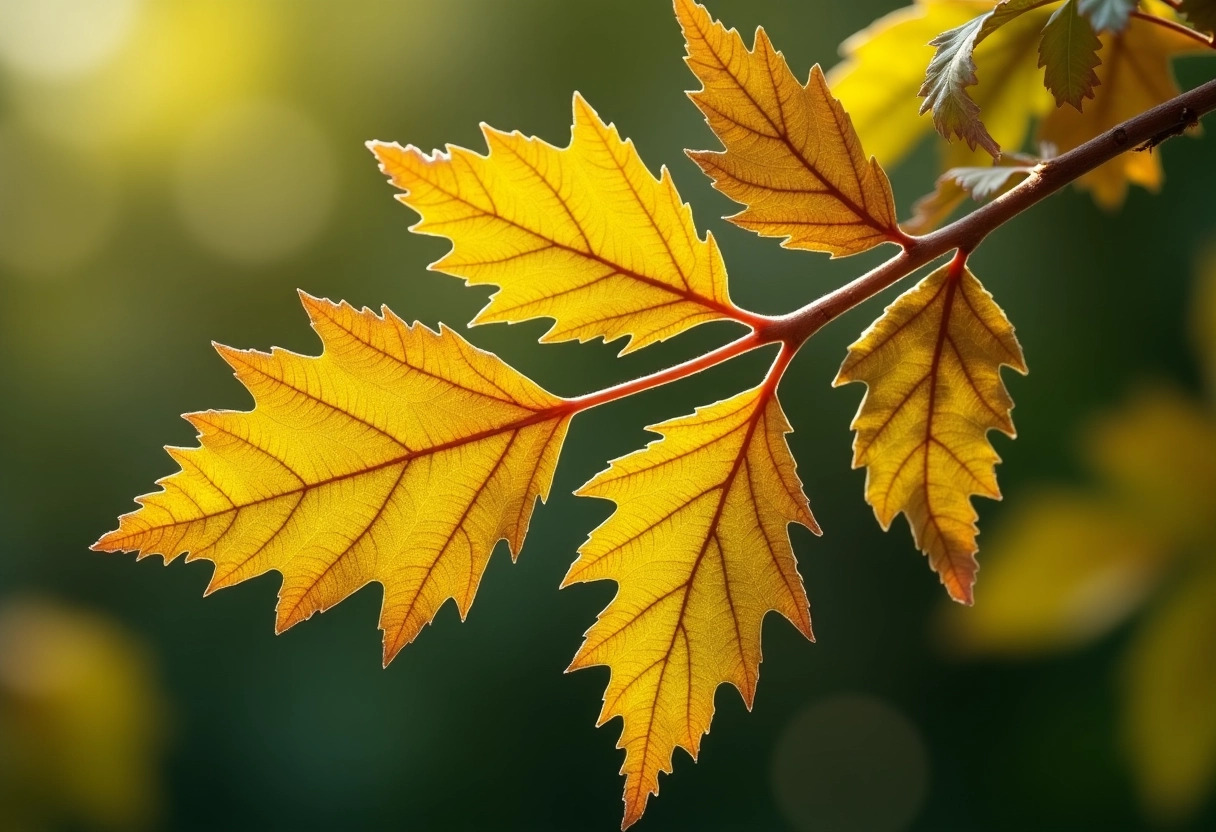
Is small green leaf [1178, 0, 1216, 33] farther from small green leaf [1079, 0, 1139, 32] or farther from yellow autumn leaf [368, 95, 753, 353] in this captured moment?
yellow autumn leaf [368, 95, 753, 353]

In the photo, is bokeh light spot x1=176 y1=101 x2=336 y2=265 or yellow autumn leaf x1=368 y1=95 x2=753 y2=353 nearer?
yellow autumn leaf x1=368 y1=95 x2=753 y2=353

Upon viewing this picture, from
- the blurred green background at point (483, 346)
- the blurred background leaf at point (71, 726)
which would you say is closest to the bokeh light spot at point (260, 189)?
the blurred green background at point (483, 346)

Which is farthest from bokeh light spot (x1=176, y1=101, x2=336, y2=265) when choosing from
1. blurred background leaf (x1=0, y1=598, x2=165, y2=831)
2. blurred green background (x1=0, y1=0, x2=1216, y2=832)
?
blurred background leaf (x1=0, y1=598, x2=165, y2=831)

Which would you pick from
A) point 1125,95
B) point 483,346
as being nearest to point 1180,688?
point 1125,95

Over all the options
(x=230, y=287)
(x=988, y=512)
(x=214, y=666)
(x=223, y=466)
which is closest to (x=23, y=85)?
(x=230, y=287)

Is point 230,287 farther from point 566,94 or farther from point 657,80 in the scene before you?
point 657,80

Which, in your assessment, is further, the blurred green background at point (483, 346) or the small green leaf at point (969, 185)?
the blurred green background at point (483, 346)

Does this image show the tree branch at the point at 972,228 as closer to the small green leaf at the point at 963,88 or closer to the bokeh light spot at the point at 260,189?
the small green leaf at the point at 963,88
